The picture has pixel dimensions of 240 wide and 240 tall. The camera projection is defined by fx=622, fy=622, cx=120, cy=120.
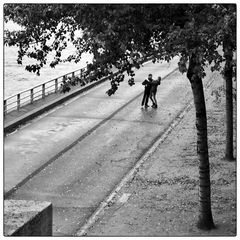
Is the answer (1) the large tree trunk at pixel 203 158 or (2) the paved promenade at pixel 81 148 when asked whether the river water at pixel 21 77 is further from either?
(1) the large tree trunk at pixel 203 158

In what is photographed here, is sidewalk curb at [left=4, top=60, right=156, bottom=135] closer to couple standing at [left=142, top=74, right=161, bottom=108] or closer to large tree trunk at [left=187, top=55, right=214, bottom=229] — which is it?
couple standing at [left=142, top=74, right=161, bottom=108]

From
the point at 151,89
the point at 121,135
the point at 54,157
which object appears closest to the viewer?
the point at 54,157

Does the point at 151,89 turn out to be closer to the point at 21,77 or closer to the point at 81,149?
the point at 81,149

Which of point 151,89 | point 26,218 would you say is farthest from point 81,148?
point 26,218

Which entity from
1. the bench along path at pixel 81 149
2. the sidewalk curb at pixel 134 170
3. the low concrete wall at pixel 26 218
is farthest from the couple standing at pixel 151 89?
the low concrete wall at pixel 26 218

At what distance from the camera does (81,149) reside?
759 inches

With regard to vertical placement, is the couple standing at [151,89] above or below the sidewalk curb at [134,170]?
above

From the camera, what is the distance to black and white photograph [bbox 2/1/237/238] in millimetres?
10336

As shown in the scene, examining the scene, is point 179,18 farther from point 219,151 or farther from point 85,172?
point 219,151

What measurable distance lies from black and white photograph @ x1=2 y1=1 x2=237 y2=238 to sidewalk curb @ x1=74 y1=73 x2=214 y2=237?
0.05 meters

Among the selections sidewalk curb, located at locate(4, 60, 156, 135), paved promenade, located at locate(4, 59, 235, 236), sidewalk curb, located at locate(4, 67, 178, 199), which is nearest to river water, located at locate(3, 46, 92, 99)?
sidewalk curb, located at locate(4, 60, 156, 135)

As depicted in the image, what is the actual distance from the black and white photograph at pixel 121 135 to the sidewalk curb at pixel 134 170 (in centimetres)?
5

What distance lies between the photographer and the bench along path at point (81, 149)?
586 inches

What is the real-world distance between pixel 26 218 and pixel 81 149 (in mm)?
10349
